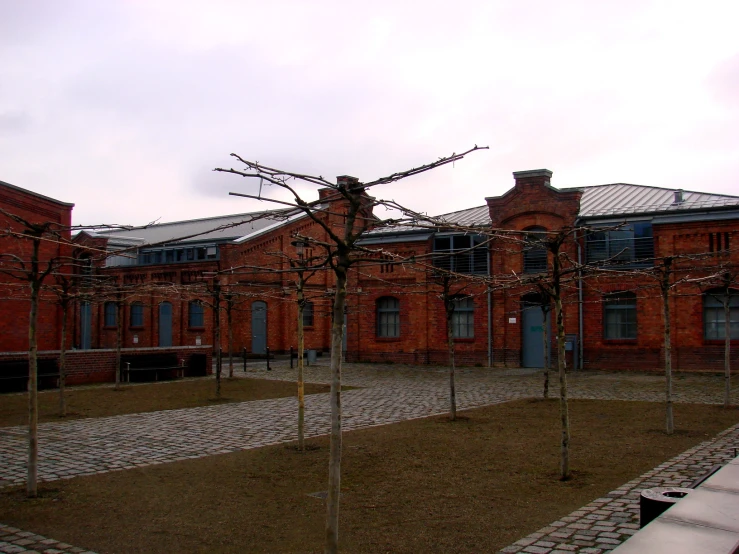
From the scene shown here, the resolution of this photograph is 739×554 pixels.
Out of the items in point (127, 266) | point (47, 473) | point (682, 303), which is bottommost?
point (47, 473)

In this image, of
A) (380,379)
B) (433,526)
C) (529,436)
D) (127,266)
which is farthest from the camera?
(127,266)

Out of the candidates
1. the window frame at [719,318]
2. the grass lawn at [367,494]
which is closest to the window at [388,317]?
the window frame at [719,318]

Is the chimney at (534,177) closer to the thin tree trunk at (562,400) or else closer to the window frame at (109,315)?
the thin tree trunk at (562,400)

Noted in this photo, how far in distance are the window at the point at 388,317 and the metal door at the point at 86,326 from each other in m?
20.2

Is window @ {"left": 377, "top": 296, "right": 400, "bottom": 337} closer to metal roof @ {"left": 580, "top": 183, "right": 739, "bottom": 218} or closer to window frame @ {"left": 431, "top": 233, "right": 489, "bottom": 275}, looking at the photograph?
window frame @ {"left": 431, "top": 233, "right": 489, "bottom": 275}

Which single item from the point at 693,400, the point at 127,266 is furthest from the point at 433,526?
the point at 127,266

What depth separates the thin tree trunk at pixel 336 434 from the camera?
15.8ft

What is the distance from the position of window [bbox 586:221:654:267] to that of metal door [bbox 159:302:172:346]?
2249 centimetres

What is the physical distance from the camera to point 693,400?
1623 centimetres

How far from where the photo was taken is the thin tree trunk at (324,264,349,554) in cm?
482

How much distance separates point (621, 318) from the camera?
25.2 metres

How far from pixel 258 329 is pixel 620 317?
747 inches

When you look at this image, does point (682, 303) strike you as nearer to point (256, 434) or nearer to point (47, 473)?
point (256, 434)

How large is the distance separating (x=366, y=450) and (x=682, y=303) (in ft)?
57.4
